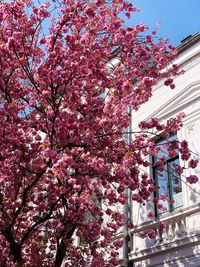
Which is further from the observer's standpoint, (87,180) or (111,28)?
(111,28)

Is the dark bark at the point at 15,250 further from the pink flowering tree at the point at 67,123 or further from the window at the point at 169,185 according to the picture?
the window at the point at 169,185

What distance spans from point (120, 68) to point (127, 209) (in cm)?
401

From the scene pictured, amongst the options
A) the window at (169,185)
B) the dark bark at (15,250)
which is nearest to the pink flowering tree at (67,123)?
the dark bark at (15,250)

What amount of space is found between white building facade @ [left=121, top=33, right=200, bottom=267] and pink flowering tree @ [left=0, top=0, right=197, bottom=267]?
0.91m

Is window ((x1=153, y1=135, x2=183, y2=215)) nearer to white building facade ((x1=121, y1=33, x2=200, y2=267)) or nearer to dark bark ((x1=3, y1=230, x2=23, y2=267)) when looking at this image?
white building facade ((x1=121, y1=33, x2=200, y2=267))

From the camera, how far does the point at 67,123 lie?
8.96m

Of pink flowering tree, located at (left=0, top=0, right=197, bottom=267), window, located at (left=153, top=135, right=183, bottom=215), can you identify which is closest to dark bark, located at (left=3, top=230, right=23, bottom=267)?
pink flowering tree, located at (left=0, top=0, right=197, bottom=267)

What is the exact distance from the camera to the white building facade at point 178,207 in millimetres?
9898

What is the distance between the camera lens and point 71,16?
31.2ft

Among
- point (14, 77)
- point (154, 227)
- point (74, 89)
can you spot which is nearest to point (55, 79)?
point (74, 89)

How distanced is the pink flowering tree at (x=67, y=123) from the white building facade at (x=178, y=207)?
3.00ft

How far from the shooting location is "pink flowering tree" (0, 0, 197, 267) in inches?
350

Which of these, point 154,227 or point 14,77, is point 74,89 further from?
point 154,227

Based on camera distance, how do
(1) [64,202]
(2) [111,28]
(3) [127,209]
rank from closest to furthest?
(1) [64,202] → (2) [111,28] → (3) [127,209]
